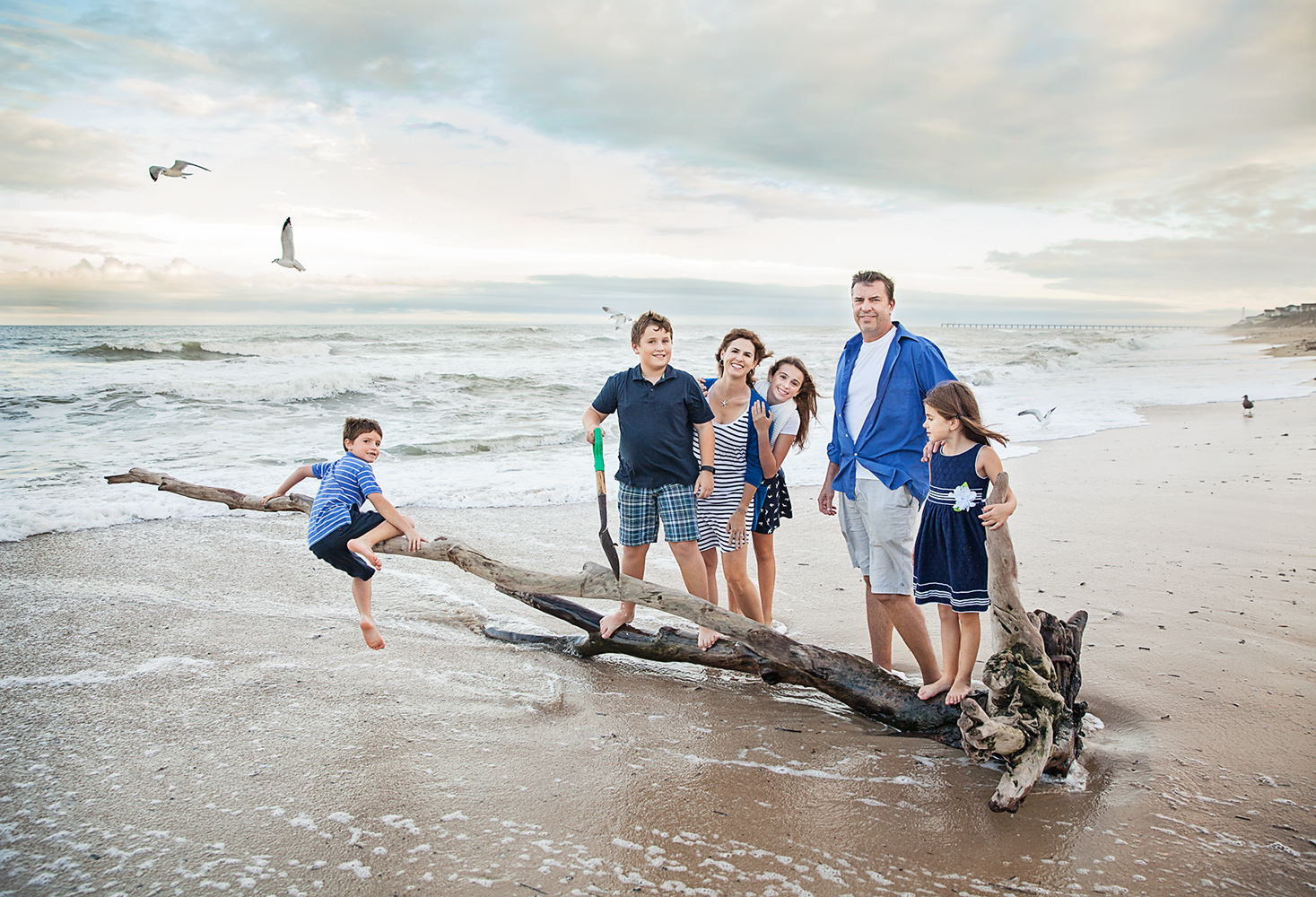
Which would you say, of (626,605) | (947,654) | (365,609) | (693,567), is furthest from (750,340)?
(365,609)

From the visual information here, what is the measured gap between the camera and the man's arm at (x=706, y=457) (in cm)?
410

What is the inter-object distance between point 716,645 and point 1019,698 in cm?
153

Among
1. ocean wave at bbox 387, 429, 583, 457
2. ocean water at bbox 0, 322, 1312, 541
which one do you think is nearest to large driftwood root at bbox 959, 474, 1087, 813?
ocean water at bbox 0, 322, 1312, 541

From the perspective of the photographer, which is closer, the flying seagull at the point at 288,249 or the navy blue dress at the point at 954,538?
the navy blue dress at the point at 954,538

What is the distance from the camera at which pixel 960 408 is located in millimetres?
3264

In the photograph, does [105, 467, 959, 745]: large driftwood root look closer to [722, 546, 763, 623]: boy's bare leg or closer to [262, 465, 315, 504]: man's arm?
[262, 465, 315, 504]: man's arm

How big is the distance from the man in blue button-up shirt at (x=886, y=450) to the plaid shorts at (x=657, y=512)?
0.81 metres

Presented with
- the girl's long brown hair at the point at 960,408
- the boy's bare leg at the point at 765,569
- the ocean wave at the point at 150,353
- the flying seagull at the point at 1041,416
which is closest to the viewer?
the girl's long brown hair at the point at 960,408

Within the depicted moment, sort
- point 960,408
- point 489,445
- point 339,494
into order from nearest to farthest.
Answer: point 960,408 → point 339,494 → point 489,445

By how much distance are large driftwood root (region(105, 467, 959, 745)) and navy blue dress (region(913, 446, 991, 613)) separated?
0.51 m

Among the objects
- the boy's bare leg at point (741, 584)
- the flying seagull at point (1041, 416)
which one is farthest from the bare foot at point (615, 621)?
the flying seagull at point (1041, 416)

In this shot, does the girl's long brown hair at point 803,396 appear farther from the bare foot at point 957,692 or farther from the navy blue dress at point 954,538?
the bare foot at point 957,692

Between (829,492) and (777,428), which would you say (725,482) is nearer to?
(777,428)

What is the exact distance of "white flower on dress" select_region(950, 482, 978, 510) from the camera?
10.8 feet
